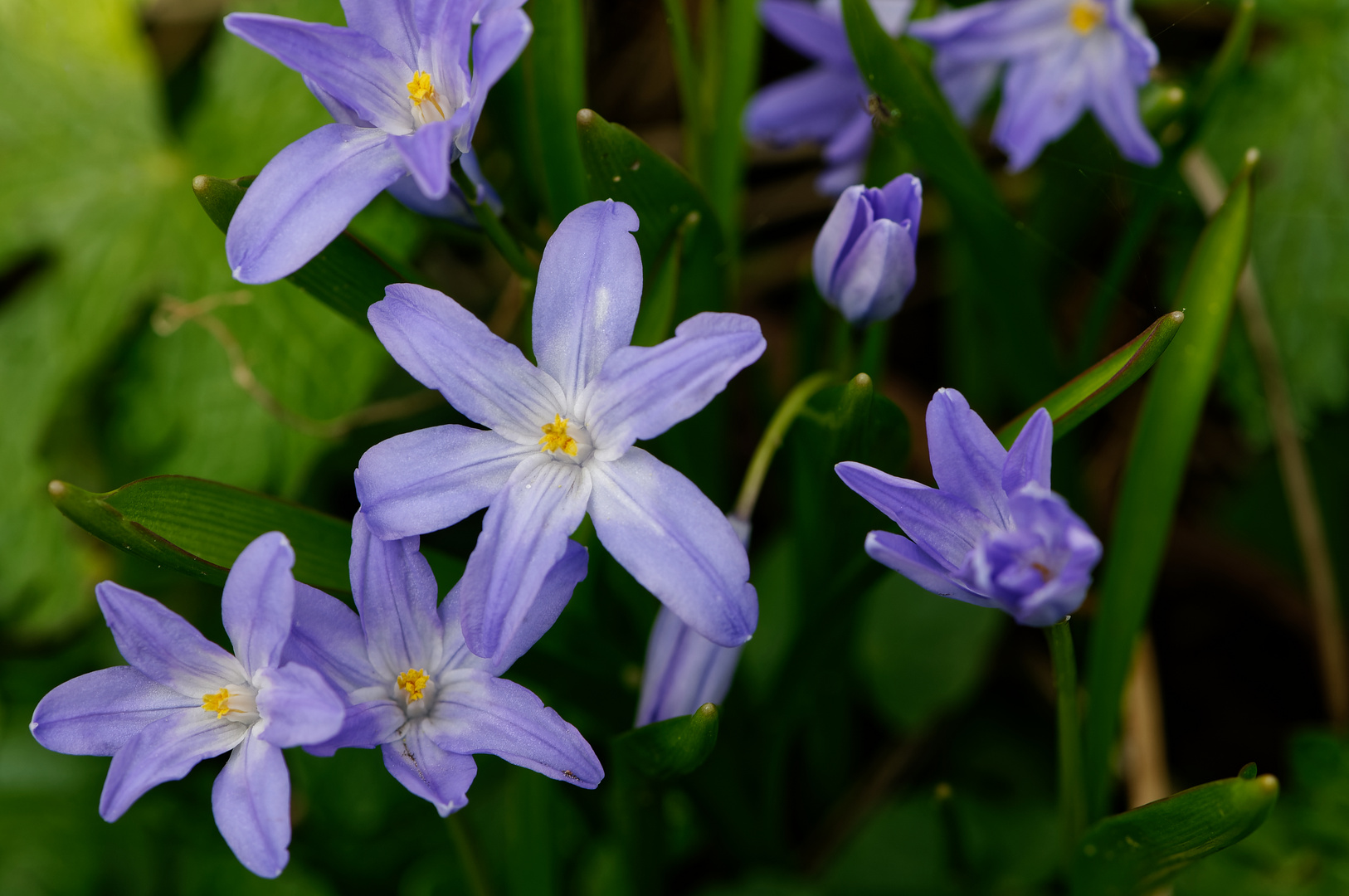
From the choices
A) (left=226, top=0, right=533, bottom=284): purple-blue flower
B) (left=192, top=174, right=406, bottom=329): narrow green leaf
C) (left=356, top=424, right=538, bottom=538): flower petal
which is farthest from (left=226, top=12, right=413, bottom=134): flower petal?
(left=356, top=424, right=538, bottom=538): flower petal

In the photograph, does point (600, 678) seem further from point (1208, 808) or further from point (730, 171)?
point (730, 171)

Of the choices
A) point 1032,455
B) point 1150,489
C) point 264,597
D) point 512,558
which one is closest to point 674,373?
point 512,558

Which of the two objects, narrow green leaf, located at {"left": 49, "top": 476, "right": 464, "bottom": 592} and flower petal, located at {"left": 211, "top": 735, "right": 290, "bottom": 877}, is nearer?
flower petal, located at {"left": 211, "top": 735, "right": 290, "bottom": 877}

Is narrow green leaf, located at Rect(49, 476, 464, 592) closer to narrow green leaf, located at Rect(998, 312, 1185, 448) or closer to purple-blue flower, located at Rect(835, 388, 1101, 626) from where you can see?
purple-blue flower, located at Rect(835, 388, 1101, 626)

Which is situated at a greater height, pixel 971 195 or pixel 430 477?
pixel 971 195

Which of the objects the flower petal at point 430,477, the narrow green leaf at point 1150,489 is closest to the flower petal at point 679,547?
the flower petal at point 430,477

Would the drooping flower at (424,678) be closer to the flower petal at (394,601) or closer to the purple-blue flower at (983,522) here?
the flower petal at (394,601)

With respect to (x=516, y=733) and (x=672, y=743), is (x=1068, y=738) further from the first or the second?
(x=516, y=733)
